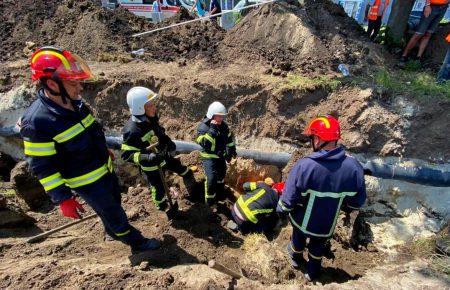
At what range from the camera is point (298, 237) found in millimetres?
3879

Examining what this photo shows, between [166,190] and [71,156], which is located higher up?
[71,156]

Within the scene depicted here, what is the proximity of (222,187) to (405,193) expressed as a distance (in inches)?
114

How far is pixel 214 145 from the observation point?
5.01m

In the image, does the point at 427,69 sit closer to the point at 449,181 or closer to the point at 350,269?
the point at 449,181

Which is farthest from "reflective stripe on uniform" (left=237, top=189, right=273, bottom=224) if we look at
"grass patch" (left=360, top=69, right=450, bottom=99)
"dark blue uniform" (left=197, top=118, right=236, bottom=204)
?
"grass patch" (left=360, top=69, right=450, bottom=99)

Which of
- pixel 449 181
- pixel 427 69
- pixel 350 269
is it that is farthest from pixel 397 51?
pixel 350 269

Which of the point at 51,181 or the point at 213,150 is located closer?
the point at 51,181

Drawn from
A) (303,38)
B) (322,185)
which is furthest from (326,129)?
(303,38)

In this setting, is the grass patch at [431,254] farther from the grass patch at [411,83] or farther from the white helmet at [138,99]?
the white helmet at [138,99]

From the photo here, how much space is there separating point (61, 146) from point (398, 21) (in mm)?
7281

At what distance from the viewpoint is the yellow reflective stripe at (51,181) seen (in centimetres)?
307

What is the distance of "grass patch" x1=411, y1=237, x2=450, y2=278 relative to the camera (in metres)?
3.65

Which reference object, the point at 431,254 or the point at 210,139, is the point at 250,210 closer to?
the point at 210,139

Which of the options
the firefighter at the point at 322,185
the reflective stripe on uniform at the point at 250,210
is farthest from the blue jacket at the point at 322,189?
the reflective stripe on uniform at the point at 250,210
